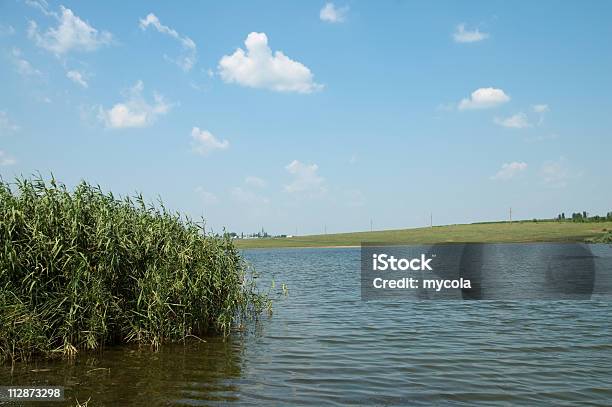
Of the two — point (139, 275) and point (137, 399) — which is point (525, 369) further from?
point (139, 275)

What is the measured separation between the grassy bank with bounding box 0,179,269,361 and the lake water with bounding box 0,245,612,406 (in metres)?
0.74

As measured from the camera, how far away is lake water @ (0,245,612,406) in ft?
35.2

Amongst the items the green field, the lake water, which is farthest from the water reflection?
the green field

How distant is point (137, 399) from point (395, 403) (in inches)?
217

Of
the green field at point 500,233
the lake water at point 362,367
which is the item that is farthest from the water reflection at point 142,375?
the green field at point 500,233

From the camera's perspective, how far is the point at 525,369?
12.9 meters

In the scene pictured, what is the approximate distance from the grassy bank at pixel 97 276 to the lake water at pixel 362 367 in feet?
2.43

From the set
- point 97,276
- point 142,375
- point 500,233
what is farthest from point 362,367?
point 500,233

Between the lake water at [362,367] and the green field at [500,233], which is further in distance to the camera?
the green field at [500,233]

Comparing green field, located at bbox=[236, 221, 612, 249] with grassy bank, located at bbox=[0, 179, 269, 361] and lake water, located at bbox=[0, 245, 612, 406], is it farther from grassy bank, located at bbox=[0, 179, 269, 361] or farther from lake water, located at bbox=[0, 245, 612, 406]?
grassy bank, located at bbox=[0, 179, 269, 361]

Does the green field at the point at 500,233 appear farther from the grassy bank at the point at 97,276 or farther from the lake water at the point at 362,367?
the grassy bank at the point at 97,276

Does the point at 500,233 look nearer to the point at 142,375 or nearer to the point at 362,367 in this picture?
the point at 362,367

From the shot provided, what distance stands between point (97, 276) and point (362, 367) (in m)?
7.72

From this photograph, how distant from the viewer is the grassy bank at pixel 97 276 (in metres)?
12.7
